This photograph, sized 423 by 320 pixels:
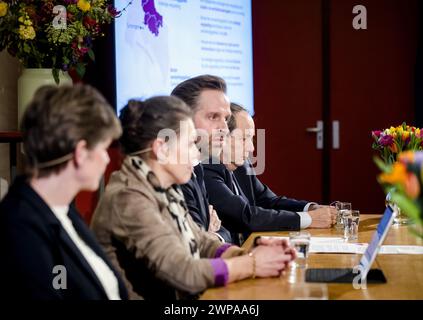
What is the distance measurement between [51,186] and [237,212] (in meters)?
1.57

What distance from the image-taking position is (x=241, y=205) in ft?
9.47

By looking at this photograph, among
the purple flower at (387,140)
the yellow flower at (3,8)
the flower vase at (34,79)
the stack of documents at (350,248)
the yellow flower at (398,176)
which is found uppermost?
the yellow flower at (3,8)

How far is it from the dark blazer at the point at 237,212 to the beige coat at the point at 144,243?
1.10 meters

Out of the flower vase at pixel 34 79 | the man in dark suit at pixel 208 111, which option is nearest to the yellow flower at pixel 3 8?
the flower vase at pixel 34 79

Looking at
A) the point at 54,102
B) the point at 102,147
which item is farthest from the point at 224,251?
the point at 54,102

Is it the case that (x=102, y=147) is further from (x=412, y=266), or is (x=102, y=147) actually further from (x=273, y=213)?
(x=273, y=213)

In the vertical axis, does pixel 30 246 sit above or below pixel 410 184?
below

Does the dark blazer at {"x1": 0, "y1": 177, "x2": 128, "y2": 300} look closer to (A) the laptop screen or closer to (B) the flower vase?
(A) the laptop screen

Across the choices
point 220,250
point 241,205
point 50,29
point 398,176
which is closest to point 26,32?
point 50,29

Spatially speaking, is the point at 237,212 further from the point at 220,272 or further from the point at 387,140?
the point at 220,272

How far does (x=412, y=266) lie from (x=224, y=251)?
56 centimetres

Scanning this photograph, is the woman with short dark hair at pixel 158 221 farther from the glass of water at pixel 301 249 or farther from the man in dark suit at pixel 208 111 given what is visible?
the man in dark suit at pixel 208 111

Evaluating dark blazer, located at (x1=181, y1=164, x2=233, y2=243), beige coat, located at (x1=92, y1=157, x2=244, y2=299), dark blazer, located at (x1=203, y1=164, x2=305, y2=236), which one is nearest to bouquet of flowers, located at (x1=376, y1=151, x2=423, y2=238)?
beige coat, located at (x1=92, y1=157, x2=244, y2=299)

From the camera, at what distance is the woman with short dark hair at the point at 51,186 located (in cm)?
133
